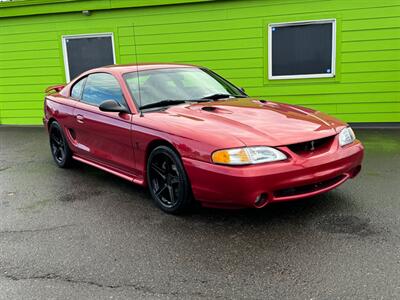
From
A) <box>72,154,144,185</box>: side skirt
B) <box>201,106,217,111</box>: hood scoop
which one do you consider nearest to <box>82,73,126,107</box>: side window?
<box>72,154,144,185</box>: side skirt

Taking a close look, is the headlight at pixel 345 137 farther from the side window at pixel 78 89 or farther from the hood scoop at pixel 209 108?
the side window at pixel 78 89

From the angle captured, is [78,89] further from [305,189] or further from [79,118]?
[305,189]

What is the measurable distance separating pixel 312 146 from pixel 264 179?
0.62 metres

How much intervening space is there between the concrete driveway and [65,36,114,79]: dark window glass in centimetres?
522

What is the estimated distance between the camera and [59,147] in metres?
6.21

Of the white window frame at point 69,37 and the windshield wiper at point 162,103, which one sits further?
the white window frame at point 69,37

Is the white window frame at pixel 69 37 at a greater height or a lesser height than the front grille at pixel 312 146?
greater

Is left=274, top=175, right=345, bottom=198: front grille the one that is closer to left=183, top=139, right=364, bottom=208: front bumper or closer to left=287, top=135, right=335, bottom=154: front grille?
left=183, top=139, right=364, bottom=208: front bumper

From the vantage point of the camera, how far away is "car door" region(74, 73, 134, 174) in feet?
14.9

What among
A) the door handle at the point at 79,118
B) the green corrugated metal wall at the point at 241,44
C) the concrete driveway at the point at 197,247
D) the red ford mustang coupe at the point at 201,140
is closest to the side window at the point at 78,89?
the red ford mustang coupe at the point at 201,140

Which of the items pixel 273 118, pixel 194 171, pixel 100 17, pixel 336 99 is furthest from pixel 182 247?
pixel 100 17

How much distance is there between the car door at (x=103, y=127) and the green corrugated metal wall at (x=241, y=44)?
13.0 ft

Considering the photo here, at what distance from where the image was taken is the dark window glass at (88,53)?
31.6ft

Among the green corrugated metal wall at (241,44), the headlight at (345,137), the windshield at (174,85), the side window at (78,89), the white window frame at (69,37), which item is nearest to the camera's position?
the headlight at (345,137)
